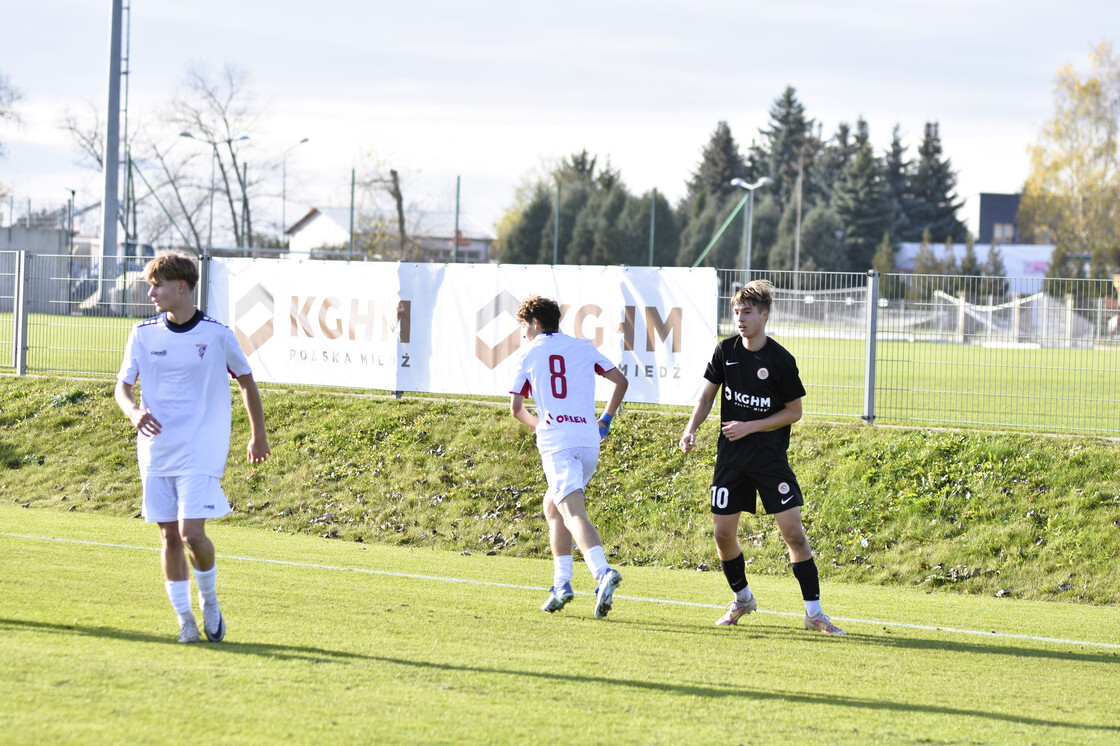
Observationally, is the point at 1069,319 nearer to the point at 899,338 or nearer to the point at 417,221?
the point at 899,338

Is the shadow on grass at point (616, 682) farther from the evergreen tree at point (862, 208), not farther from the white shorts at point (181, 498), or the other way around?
the evergreen tree at point (862, 208)

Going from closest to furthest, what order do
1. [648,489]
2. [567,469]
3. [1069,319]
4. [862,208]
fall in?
[567,469]
[648,489]
[1069,319]
[862,208]

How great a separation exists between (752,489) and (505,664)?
2352 mm

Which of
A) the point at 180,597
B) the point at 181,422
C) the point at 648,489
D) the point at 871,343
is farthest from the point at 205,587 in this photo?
the point at 871,343

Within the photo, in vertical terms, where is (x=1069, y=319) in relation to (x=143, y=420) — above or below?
above

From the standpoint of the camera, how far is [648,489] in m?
12.4

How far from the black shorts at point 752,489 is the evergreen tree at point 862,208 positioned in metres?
84.0

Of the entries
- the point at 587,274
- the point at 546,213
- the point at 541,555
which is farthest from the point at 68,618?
the point at 546,213

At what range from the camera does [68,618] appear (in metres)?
6.37

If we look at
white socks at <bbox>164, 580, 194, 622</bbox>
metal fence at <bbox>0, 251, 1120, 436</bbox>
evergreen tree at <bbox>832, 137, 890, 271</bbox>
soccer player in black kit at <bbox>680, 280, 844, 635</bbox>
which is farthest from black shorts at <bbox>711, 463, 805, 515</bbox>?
evergreen tree at <bbox>832, 137, 890, 271</bbox>

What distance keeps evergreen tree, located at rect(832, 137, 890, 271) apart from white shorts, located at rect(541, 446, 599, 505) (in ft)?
276

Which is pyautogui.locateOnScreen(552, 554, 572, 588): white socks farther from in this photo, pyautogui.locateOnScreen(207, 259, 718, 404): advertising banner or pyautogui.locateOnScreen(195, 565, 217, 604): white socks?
pyautogui.locateOnScreen(207, 259, 718, 404): advertising banner

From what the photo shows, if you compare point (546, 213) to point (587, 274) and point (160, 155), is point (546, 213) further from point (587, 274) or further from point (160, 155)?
point (587, 274)

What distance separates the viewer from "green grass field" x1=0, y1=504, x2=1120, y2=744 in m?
4.55
